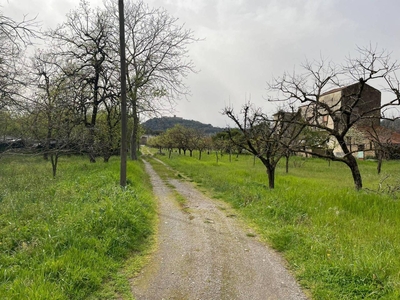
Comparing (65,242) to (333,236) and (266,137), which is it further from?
(266,137)

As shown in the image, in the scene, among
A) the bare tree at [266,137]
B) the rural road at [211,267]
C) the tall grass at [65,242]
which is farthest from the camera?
the bare tree at [266,137]

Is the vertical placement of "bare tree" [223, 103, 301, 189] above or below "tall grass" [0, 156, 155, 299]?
above

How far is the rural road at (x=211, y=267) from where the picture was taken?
10.9 feet

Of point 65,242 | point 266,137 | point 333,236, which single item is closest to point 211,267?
point 65,242

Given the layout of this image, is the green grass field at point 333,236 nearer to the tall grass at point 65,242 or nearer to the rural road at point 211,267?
the rural road at point 211,267

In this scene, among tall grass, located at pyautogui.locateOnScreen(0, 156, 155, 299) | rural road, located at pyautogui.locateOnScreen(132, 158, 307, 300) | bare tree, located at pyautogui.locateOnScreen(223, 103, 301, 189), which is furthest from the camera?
bare tree, located at pyautogui.locateOnScreen(223, 103, 301, 189)

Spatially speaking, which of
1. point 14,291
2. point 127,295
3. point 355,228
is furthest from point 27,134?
point 355,228

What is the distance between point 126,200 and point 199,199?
9.50 feet

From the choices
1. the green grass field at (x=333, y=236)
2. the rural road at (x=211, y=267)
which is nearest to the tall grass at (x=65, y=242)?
the rural road at (x=211, y=267)

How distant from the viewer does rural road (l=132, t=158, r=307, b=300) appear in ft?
10.9

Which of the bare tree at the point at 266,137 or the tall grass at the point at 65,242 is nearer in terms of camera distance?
the tall grass at the point at 65,242

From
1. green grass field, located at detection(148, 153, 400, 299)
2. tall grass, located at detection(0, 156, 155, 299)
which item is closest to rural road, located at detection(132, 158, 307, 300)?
green grass field, located at detection(148, 153, 400, 299)

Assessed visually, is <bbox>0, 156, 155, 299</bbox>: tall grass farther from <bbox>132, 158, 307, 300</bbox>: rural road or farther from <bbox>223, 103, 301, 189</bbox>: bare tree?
<bbox>223, 103, 301, 189</bbox>: bare tree

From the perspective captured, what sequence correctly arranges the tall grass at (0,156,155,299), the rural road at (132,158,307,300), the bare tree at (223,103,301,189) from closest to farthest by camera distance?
the tall grass at (0,156,155,299), the rural road at (132,158,307,300), the bare tree at (223,103,301,189)
